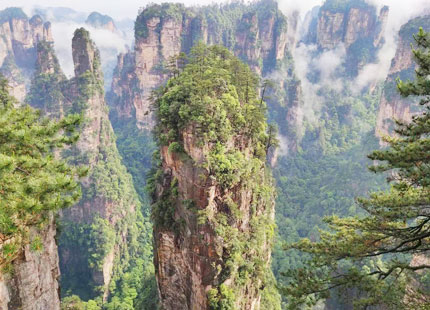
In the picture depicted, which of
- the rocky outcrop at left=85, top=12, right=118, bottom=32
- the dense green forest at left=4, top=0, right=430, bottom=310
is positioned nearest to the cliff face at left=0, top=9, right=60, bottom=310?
the dense green forest at left=4, top=0, right=430, bottom=310

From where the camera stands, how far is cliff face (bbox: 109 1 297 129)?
6181cm

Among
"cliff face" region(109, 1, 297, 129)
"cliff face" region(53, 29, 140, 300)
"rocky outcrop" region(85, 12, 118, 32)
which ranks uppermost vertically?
"rocky outcrop" region(85, 12, 118, 32)

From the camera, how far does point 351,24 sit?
80812 mm

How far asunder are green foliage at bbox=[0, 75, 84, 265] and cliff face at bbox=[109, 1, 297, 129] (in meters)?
41.6

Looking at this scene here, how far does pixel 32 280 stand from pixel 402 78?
59001mm

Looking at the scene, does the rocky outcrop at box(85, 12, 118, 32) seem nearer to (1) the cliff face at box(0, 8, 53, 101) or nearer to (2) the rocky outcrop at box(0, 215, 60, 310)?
(1) the cliff face at box(0, 8, 53, 101)

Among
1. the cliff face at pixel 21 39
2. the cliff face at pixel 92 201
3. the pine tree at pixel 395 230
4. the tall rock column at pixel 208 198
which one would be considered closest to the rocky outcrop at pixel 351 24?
the cliff face at pixel 92 201

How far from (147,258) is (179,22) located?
44568 millimetres

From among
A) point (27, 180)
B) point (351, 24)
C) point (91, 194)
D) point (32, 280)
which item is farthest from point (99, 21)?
point (27, 180)

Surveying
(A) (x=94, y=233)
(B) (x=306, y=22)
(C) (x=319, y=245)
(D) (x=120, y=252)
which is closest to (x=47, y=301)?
(C) (x=319, y=245)

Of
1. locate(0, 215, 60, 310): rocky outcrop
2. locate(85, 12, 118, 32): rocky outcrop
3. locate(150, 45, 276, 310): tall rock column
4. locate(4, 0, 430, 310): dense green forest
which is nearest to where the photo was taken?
locate(4, 0, 430, 310): dense green forest

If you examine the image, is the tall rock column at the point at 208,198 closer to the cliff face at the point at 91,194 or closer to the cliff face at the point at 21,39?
the cliff face at the point at 91,194

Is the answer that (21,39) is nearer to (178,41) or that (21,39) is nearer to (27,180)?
(178,41)

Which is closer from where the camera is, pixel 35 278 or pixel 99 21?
pixel 35 278
